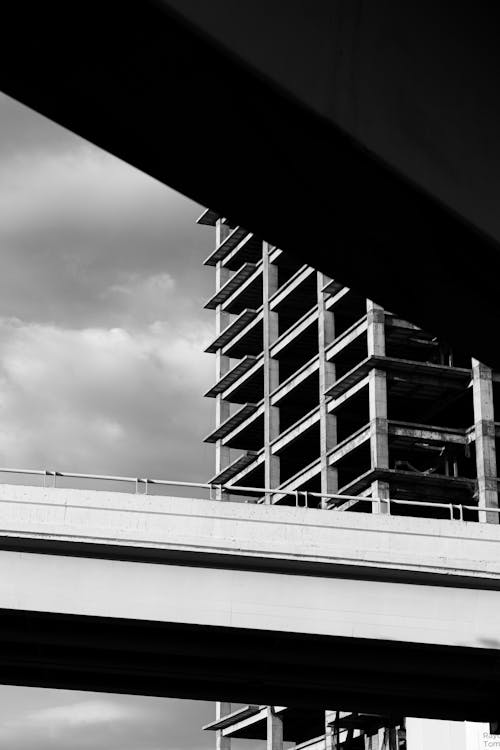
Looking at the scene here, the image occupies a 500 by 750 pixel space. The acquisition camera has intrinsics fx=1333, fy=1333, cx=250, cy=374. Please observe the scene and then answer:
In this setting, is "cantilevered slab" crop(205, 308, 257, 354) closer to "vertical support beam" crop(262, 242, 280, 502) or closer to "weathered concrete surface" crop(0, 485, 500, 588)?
"vertical support beam" crop(262, 242, 280, 502)

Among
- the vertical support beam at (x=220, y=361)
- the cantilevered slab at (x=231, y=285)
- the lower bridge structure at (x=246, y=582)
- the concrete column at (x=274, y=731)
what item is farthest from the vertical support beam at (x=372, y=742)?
the lower bridge structure at (x=246, y=582)

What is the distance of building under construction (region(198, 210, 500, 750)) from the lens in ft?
273

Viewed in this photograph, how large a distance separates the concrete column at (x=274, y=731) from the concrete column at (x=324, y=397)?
592 inches

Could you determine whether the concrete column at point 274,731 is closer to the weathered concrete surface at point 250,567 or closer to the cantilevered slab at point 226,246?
the cantilevered slab at point 226,246

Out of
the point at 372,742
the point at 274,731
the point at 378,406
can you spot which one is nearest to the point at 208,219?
the point at 378,406

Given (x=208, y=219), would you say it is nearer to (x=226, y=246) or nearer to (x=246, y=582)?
(x=226, y=246)

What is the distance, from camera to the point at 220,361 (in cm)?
11362

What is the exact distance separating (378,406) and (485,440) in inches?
272

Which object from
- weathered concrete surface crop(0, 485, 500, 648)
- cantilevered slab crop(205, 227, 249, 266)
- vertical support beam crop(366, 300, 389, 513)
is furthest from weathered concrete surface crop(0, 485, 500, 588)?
cantilevered slab crop(205, 227, 249, 266)

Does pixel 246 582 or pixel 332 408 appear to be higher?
pixel 332 408

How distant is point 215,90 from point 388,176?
61 cm

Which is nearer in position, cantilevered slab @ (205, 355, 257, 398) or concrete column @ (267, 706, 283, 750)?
concrete column @ (267, 706, 283, 750)

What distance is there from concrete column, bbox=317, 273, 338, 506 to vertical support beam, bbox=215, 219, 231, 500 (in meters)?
18.8

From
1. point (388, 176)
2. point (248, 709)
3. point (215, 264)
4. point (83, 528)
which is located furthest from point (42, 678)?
point (215, 264)
